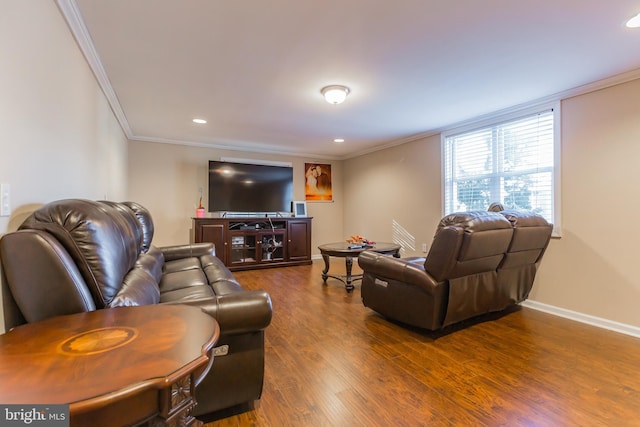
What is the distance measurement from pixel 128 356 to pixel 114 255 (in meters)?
0.75

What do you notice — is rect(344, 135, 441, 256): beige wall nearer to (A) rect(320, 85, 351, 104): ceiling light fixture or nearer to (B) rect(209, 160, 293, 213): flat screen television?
(B) rect(209, 160, 293, 213): flat screen television

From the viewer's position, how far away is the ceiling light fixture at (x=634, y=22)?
188cm

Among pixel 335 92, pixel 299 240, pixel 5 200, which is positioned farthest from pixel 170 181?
pixel 5 200

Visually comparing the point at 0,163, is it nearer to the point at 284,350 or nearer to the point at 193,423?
the point at 193,423

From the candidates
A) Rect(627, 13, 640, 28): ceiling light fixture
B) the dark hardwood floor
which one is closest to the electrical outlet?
the dark hardwood floor

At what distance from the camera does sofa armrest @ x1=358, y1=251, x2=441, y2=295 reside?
2.40 m

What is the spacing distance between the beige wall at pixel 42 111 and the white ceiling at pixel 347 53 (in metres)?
0.26

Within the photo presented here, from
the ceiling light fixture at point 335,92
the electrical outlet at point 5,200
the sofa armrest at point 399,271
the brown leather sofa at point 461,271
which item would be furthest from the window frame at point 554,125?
the electrical outlet at point 5,200

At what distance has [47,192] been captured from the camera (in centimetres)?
159

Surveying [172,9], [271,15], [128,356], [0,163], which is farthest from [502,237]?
[0,163]

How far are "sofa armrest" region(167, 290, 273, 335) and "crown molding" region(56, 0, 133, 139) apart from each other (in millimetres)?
1814

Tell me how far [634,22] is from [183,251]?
4168 mm

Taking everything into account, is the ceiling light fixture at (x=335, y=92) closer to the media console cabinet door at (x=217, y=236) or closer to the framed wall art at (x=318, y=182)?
the media console cabinet door at (x=217, y=236)

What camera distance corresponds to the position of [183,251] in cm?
340
